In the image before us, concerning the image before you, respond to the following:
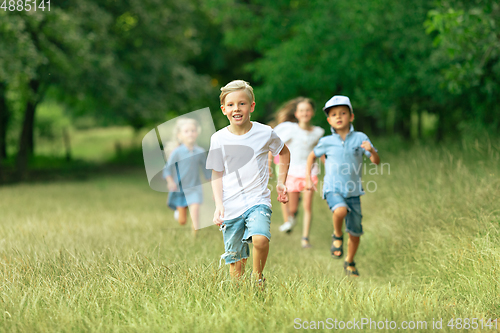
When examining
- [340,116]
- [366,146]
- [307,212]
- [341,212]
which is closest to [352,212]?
[341,212]

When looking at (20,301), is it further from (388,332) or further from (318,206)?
(318,206)

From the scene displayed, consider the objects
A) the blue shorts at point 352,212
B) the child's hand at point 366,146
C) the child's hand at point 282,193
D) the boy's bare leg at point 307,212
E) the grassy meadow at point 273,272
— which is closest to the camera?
the grassy meadow at point 273,272

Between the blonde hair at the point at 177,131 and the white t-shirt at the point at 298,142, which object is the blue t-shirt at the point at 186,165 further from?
the white t-shirt at the point at 298,142

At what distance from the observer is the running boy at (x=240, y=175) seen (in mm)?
3930

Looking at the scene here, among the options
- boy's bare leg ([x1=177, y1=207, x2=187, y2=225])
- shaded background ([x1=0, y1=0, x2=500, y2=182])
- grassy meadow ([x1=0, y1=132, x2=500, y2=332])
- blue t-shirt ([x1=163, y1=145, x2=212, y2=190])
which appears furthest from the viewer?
shaded background ([x1=0, y1=0, x2=500, y2=182])

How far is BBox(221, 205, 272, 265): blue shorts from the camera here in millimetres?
3852

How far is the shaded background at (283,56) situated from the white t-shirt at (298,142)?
257cm

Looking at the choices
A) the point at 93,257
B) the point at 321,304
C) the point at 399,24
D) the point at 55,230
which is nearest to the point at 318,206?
the point at 399,24

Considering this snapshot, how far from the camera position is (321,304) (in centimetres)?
320

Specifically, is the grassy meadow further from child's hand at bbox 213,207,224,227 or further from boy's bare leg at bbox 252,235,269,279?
child's hand at bbox 213,207,224,227

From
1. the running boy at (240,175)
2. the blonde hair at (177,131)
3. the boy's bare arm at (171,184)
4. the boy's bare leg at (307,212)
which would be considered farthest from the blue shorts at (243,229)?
the boy's bare leg at (307,212)

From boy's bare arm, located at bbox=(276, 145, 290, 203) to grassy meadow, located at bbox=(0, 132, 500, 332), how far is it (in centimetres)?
70

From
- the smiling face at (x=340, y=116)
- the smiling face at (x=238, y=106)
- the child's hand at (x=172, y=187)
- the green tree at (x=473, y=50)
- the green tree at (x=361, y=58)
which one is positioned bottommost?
A: the child's hand at (x=172, y=187)

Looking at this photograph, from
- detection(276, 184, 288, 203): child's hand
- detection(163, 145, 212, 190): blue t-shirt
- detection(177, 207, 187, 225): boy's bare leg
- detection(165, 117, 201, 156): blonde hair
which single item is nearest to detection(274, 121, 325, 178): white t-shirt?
detection(163, 145, 212, 190): blue t-shirt
